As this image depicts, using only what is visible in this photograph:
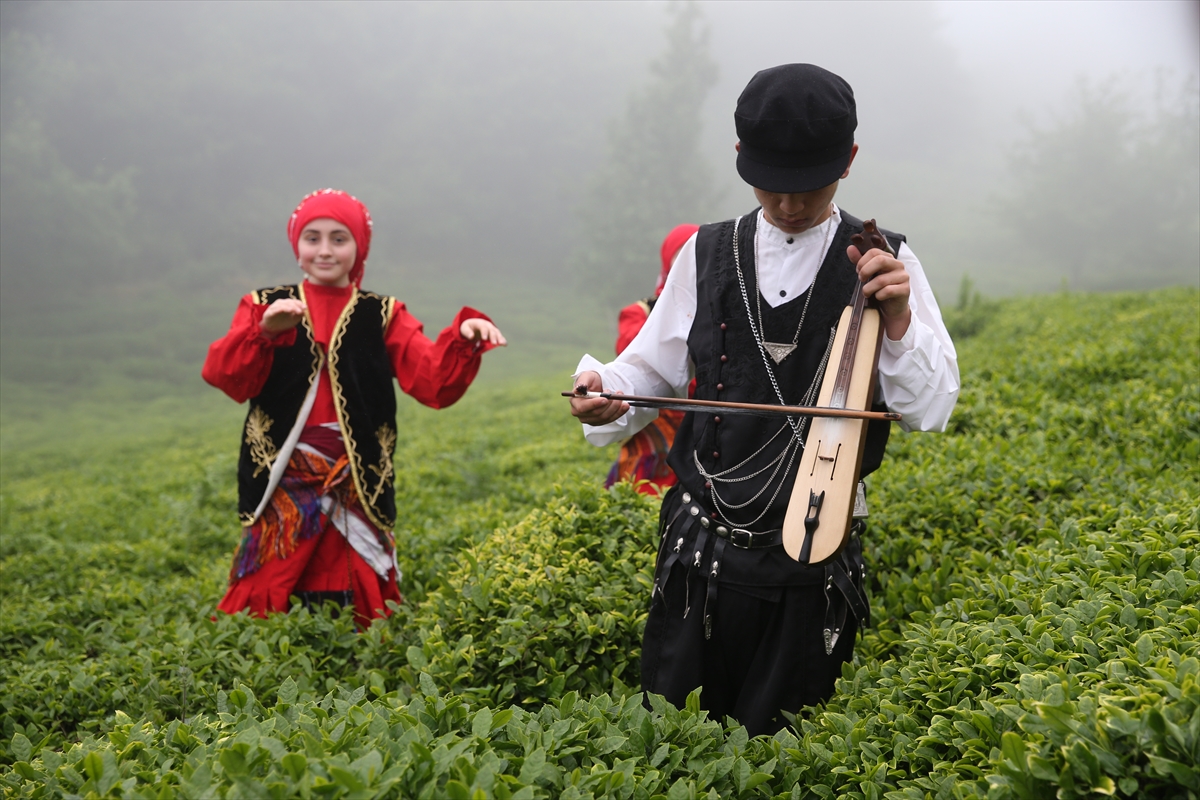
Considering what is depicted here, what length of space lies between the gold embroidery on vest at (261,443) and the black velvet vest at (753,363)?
2.17m

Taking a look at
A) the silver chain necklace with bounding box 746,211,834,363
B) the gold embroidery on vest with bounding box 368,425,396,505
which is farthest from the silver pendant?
the gold embroidery on vest with bounding box 368,425,396,505

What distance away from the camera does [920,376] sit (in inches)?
90.1

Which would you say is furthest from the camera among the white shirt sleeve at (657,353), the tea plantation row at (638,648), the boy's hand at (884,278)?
the white shirt sleeve at (657,353)

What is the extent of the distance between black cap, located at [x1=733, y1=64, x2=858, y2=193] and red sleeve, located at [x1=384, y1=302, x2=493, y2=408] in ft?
5.79

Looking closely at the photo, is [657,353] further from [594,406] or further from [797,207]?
[797,207]

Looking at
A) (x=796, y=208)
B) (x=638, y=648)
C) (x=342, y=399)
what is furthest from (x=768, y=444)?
(x=342, y=399)

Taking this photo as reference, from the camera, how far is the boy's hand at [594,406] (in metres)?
2.47

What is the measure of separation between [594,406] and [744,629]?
0.76 metres

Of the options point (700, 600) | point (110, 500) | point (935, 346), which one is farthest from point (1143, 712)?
point (110, 500)

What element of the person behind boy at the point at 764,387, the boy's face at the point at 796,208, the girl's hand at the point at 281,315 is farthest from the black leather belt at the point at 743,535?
the girl's hand at the point at 281,315

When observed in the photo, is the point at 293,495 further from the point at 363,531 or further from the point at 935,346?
the point at 935,346

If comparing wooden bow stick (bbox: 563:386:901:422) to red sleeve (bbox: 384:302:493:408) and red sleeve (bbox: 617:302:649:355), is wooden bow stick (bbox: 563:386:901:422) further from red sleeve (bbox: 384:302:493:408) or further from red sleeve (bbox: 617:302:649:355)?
red sleeve (bbox: 617:302:649:355)

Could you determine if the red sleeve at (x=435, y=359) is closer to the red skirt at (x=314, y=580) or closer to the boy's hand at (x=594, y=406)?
the red skirt at (x=314, y=580)

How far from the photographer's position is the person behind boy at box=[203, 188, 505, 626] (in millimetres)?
3996
